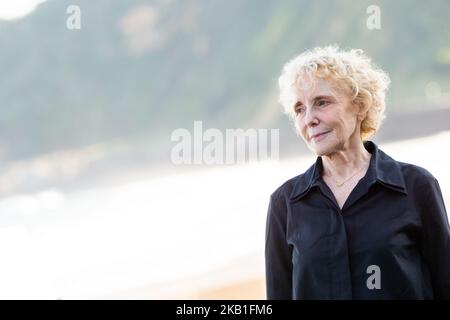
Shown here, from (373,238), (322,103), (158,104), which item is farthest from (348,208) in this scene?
(158,104)

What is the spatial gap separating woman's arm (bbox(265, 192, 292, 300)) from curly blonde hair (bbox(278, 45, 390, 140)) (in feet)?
0.64

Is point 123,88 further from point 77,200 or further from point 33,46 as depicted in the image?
point 77,200

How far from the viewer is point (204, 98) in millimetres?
10773

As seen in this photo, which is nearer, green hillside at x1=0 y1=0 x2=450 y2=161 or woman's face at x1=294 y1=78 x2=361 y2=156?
woman's face at x1=294 y1=78 x2=361 y2=156

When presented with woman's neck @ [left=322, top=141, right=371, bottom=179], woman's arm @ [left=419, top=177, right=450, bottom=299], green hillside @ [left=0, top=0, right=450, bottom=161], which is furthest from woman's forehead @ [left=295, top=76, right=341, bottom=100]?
green hillside @ [left=0, top=0, right=450, bottom=161]

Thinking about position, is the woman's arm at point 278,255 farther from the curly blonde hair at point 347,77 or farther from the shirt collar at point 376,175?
the curly blonde hair at point 347,77

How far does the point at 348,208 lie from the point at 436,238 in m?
0.16

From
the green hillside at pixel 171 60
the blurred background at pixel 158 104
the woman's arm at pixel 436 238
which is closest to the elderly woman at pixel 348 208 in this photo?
the woman's arm at pixel 436 238

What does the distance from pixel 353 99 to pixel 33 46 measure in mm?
9594

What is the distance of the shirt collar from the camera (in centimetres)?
133

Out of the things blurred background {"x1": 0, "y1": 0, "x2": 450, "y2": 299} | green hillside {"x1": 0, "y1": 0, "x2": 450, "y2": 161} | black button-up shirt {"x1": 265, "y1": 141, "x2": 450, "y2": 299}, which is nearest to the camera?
black button-up shirt {"x1": 265, "y1": 141, "x2": 450, "y2": 299}

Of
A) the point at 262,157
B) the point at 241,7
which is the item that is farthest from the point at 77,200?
the point at 241,7

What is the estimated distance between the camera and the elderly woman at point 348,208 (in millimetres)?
1278

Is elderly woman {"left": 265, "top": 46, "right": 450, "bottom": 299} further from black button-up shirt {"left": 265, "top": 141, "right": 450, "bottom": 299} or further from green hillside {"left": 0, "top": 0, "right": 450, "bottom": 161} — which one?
green hillside {"left": 0, "top": 0, "right": 450, "bottom": 161}
